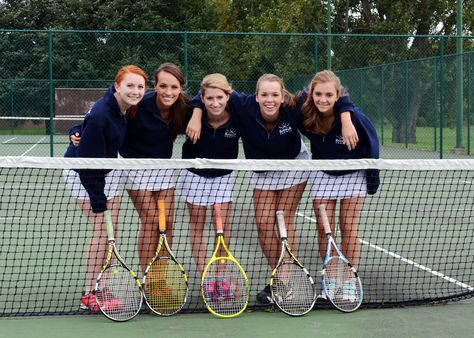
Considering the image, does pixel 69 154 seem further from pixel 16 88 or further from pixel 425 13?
pixel 425 13

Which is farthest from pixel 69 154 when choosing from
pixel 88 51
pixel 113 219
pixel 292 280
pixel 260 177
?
pixel 88 51

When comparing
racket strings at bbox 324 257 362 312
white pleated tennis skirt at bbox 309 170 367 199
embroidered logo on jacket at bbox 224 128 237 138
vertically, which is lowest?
racket strings at bbox 324 257 362 312

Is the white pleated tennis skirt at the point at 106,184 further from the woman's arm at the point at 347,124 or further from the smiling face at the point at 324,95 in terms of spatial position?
the woman's arm at the point at 347,124

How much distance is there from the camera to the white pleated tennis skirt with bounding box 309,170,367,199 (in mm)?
4703

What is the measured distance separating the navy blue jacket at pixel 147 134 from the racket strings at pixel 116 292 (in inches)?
29.3

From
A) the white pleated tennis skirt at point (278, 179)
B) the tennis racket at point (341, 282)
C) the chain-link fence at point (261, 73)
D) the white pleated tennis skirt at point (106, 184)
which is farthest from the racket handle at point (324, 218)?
the chain-link fence at point (261, 73)

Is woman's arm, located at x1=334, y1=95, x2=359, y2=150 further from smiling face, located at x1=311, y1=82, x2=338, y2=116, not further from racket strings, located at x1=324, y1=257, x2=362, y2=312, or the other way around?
racket strings, located at x1=324, y1=257, x2=362, y2=312

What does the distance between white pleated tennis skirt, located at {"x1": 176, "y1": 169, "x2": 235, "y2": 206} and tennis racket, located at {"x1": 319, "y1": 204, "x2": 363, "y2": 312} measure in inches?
26.5

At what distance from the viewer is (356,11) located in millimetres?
29906

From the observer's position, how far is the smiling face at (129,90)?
4.26 metres

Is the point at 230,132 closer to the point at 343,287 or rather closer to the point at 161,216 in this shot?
the point at 161,216

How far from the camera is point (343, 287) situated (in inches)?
176

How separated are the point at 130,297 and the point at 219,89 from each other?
1312mm

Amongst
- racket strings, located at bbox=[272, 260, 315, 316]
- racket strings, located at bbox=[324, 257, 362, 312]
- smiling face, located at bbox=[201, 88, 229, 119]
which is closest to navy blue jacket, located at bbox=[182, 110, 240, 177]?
smiling face, located at bbox=[201, 88, 229, 119]
